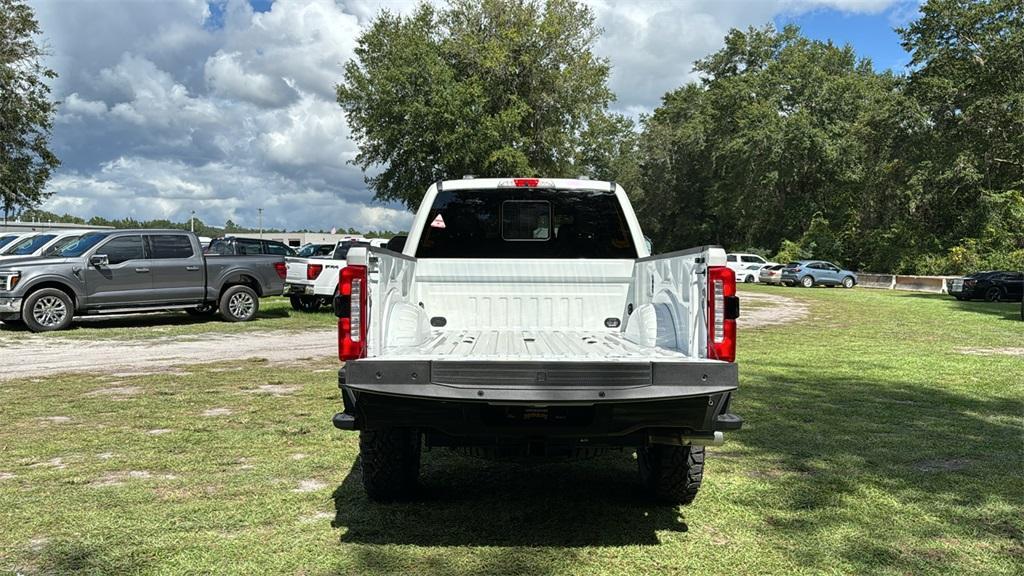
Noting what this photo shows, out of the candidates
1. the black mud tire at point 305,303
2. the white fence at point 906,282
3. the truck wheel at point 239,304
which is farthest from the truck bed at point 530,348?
the white fence at point 906,282

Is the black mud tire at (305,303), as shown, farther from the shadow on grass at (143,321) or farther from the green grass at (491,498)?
the green grass at (491,498)

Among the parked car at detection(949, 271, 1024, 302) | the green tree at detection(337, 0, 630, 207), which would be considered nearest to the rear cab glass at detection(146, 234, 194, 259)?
the green tree at detection(337, 0, 630, 207)

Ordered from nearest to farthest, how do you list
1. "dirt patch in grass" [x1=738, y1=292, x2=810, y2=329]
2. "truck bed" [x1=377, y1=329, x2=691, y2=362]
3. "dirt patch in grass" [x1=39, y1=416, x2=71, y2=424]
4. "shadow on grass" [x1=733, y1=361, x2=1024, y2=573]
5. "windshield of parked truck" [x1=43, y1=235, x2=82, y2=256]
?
"truck bed" [x1=377, y1=329, x2=691, y2=362], "shadow on grass" [x1=733, y1=361, x2=1024, y2=573], "dirt patch in grass" [x1=39, y1=416, x2=71, y2=424], "windshield of parked truck" [x1=43, y1=235, x2=82, y2=256], "dirt patch in grass" [x1=738, y1=292, x2=810, y2=329]

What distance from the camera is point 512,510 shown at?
4422 mm

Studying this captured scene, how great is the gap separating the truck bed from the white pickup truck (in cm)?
1

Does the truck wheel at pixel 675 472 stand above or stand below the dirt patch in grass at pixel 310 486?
above

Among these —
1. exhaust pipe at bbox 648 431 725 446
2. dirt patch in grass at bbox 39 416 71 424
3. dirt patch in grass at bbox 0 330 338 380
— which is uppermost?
exhaust pipe at bbox 648 431 725 446

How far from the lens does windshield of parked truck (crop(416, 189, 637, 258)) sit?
18.2 feet

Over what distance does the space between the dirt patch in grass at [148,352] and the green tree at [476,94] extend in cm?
2118

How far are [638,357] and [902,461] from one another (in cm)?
299

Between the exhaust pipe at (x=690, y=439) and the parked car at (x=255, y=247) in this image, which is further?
the parked car at (x=255, y=247)

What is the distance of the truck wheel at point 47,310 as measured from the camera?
13492 mm

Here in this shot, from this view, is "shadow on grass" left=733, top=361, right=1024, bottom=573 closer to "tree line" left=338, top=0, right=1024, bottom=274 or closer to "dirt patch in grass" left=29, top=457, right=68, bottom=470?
"dirt patch in grass" left=29, top=457, right=68, bottom=470

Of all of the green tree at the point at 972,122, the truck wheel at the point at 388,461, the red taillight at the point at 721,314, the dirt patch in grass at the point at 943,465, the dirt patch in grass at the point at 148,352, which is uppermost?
the green tree at the point at 972,122
